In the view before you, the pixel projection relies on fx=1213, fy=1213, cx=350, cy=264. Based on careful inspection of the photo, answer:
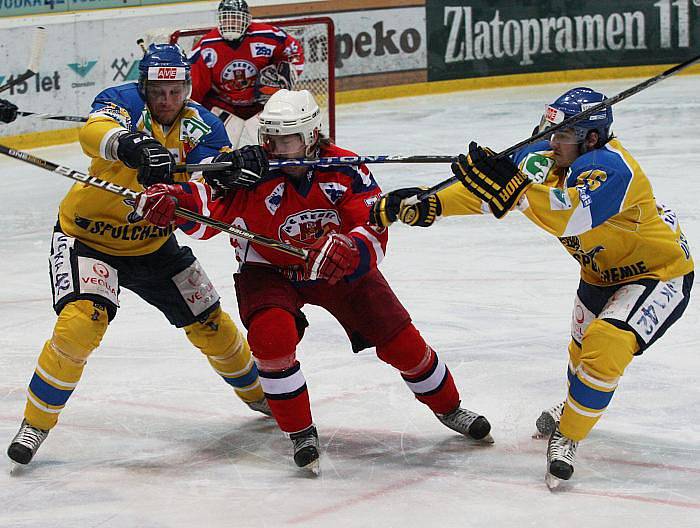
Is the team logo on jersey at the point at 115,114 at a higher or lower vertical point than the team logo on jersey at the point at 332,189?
higher

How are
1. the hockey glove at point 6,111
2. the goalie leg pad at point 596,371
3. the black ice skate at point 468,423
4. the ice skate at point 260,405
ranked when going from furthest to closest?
1. the ice skate at point 260,405
2. the hockey glove at point 6,111
3. the black ice skate at point 468,423
4. the goalie leg pad at point 596,371

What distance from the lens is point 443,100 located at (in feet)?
35.8

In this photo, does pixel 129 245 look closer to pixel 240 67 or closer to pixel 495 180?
pixel 495 180

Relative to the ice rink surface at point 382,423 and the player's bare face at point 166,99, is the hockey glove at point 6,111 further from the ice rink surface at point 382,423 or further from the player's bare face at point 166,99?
the ice rink surface at point 382,423

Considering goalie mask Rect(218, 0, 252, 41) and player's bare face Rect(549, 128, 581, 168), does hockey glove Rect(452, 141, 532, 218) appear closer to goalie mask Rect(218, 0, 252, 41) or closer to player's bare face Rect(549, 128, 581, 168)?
player's bare face Rect(549, 128, 581, 168)

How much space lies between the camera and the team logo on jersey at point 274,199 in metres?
3.39

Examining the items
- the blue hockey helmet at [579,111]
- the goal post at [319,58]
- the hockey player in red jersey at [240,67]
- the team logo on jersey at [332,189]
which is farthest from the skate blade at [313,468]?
the goal post at [319,58]

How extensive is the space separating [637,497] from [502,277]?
7.79ft

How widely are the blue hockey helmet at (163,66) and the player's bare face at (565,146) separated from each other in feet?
3.54

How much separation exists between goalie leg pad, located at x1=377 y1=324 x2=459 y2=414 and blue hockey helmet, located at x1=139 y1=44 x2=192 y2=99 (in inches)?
38.6

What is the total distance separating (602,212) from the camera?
3094 millimetres

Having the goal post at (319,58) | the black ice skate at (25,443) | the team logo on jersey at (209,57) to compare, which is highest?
the team logo on jersey at (209,57)

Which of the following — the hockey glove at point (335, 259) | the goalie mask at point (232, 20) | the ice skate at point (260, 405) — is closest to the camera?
the hockey glove at point (335, 259)

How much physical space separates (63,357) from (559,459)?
54.6 inches
